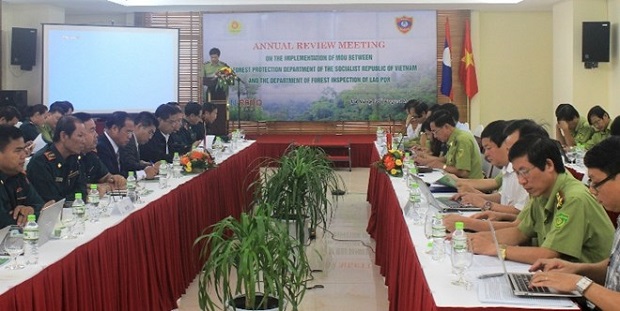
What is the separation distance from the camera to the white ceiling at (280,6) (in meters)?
10.5

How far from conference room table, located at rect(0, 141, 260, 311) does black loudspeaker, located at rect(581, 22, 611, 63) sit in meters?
6.05

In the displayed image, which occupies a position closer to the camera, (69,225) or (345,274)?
(69,225)

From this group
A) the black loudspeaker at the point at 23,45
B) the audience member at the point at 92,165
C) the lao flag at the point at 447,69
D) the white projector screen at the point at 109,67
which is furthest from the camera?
the lao flag at the point at 447,69

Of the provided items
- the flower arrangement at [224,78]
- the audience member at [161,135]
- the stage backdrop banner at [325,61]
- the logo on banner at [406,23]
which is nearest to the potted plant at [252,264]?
the audience member at [161,135]

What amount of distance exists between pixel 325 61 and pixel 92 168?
720 centimetres

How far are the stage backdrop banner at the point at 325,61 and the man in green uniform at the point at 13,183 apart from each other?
7908mm

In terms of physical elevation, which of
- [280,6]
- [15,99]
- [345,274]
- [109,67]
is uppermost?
[280,6]

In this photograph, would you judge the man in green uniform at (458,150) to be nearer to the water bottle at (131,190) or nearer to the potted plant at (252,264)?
the water bottle at (131,190)

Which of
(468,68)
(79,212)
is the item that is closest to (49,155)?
(79,212)

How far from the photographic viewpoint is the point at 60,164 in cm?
427

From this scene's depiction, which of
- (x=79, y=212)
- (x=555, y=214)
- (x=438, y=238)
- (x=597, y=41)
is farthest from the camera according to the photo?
(x=597, y=41)

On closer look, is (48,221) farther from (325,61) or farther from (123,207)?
(325,61)

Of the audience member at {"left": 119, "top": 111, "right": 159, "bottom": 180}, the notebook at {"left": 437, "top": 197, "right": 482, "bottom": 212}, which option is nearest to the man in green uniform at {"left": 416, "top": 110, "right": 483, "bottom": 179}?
the notebook at {"left": 437, "top": 197, "right": 482, "bottom": 212}

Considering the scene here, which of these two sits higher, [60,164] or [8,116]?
[8,116]
